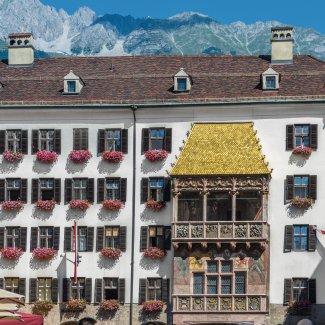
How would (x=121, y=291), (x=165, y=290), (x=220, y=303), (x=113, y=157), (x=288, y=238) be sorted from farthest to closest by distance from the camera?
(x=113, y=157) → (x=121, y=291) → (x=165, y=290) → (x=288, y=238) → (x=220, y=303)

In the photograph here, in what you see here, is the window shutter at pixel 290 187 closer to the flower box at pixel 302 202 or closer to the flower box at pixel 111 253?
the flower box at pixel 302 202

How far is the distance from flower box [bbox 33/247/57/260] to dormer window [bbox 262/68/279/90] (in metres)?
16.4

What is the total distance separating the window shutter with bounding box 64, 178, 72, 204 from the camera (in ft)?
252

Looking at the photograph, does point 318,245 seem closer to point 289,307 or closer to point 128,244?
point 289,307

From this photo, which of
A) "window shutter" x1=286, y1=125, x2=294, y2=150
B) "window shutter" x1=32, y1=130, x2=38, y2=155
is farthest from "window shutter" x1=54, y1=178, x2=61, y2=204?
"window shutter" x1=286, y1=125, x2=294, y2=150

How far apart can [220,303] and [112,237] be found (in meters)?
8.00

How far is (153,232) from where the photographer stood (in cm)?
7575

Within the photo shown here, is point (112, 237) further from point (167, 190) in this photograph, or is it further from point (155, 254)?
point (167, 190)

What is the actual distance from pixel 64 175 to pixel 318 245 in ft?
53.0

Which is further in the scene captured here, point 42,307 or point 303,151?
point 42,307

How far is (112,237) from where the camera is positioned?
76188 mm

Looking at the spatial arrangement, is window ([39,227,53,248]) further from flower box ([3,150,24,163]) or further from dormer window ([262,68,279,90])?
dormer window ([262,68,279,90])

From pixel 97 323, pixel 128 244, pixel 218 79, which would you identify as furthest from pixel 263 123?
pixel 97 323

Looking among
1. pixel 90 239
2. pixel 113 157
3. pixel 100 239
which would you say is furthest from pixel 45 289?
pixel 113 157
